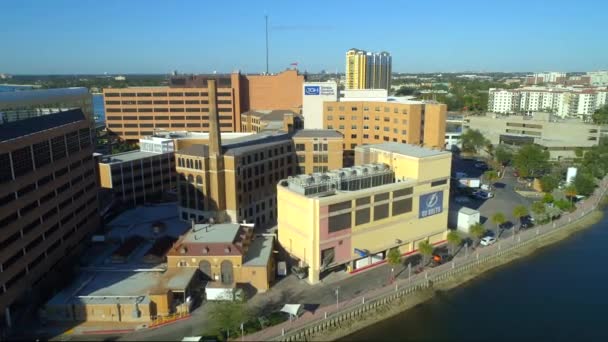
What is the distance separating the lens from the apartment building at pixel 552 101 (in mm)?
143500

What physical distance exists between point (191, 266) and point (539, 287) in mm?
32140

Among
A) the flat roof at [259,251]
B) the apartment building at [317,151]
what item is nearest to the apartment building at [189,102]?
the apartment building at [317,151]

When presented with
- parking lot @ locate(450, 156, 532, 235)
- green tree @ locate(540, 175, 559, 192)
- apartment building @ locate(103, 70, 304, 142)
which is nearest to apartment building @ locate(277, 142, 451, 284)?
parking lot @ locate(450, 156, 532, 235)

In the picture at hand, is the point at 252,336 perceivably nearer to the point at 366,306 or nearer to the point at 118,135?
the point at 366,306

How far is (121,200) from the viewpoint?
5959 cm

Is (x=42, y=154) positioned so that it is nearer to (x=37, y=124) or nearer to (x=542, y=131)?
(x=37, y=124)

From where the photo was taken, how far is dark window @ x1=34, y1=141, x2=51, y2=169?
36.2 meters

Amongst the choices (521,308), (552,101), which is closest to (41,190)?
(521,308)

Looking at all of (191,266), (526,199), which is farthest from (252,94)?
(191,266)

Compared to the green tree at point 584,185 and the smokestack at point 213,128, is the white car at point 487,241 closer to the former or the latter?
the green tree at point 584,185

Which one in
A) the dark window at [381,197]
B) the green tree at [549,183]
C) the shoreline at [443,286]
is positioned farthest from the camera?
the green tree at [549,183]

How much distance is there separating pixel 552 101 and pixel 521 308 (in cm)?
13867

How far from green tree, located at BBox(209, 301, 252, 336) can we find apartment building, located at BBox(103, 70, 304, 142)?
72.5 metres

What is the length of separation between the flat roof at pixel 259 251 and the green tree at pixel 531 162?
2124 inches
